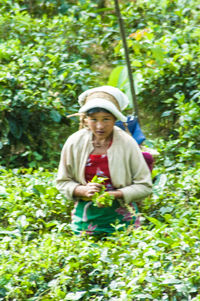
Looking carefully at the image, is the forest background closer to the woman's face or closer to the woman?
the woman

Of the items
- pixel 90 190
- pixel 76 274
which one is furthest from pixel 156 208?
pixel 76 274

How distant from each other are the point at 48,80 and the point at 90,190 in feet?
8.31

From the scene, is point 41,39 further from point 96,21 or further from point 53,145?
point 53,145

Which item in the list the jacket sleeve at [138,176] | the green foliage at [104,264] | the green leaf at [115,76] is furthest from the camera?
the green leaf at [115,76]

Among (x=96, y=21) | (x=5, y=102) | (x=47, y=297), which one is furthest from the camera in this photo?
(x=96, y=21)

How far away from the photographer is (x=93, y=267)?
3.50 meters

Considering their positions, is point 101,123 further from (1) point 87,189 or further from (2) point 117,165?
(1) point 87,189

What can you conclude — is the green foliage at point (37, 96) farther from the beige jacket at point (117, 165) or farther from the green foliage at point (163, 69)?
the beige jacket at point (117, 165)

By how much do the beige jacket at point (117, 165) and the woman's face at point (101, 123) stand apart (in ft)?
0.39

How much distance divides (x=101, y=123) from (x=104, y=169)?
351 mm

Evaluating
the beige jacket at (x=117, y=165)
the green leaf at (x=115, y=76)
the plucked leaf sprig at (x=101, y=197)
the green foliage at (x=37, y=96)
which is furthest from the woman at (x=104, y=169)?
the green leaf at (x=115, y=76)

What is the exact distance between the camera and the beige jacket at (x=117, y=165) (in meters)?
3.99

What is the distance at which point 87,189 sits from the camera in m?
3.91

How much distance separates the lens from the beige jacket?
3988 millimetres
